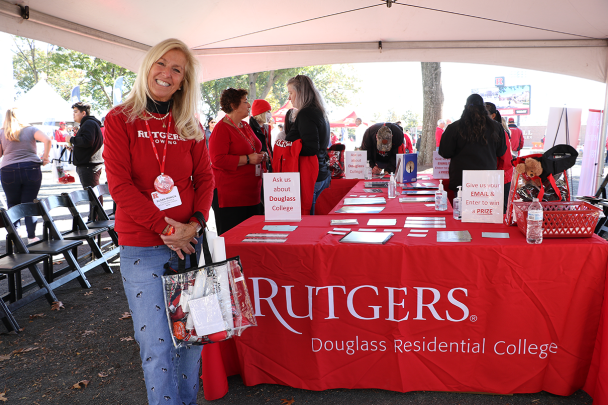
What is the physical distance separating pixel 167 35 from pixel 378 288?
11.3ft

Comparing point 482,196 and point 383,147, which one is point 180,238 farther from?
point 383,147

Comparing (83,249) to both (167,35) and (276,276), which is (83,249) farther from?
(276,276)

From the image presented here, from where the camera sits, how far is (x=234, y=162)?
299 cm

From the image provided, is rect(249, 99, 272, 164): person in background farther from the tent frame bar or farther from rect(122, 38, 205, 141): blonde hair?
rect(122, 38, 205, 141): blonde hair

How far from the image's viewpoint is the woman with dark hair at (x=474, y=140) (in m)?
3.37

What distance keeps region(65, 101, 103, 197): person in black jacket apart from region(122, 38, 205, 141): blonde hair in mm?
3560

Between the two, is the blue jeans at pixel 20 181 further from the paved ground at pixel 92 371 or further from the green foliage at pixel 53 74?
the green foliage at pixel 53 74

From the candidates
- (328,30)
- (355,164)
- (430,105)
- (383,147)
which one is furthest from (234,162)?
(430,105)

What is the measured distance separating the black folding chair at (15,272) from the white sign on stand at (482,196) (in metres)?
2.74

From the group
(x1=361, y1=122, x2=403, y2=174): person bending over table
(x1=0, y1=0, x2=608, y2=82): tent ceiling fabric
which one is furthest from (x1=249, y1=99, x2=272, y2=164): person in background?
(x1=361, y1=122, x2=403, y2=174): person bending over table

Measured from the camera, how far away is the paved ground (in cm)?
188

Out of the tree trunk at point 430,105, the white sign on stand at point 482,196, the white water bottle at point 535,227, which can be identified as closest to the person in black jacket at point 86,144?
the white sign on stand at point 482,196

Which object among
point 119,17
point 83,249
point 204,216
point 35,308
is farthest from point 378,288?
point 83,249

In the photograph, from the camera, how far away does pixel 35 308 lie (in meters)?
3.22
